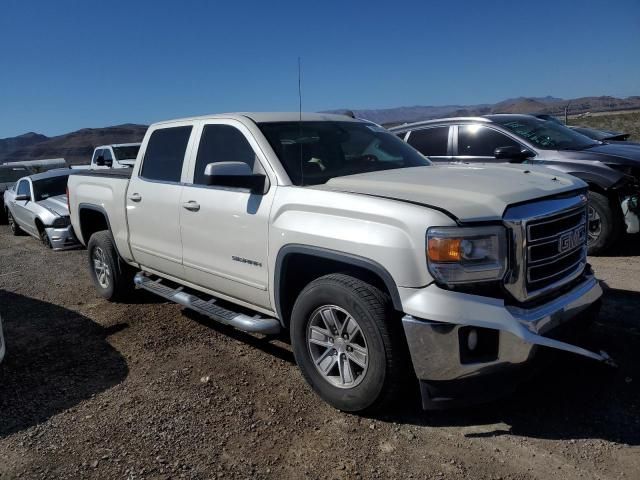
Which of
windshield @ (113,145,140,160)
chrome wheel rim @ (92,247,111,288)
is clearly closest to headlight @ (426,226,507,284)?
chrome wheel rim @ (92,247,111,288)

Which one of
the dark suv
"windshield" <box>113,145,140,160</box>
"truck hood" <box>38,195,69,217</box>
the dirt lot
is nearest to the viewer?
the dirt lot

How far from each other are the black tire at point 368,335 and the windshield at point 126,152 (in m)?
14.5

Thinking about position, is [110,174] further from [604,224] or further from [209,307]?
[604,224]

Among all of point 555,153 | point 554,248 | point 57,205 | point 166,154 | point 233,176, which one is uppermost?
point 166,154

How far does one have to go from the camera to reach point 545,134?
783cm

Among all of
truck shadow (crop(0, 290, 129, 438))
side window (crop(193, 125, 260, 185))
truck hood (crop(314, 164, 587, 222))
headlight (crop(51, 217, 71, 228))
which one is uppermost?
side window (crop(193, 125, 260, 185))

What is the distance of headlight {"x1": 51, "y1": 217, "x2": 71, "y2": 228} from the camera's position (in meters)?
10.2

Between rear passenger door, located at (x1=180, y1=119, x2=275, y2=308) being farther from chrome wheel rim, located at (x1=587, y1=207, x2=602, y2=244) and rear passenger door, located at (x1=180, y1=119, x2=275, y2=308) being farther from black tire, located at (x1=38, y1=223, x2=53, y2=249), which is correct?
black tire, located at (x1=38, y1=223, x2=53, y2=249)

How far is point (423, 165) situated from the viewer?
457cm

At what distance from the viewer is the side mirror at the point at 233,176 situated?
3.66 m

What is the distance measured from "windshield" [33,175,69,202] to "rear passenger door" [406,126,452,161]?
25.3 ft

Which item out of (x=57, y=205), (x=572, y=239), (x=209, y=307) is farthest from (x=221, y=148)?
(x=57, y=205)

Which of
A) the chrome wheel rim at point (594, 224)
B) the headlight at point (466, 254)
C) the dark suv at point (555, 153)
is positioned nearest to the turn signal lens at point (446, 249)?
the headlight at point (466, 254)

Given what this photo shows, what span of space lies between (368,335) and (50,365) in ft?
9.66
